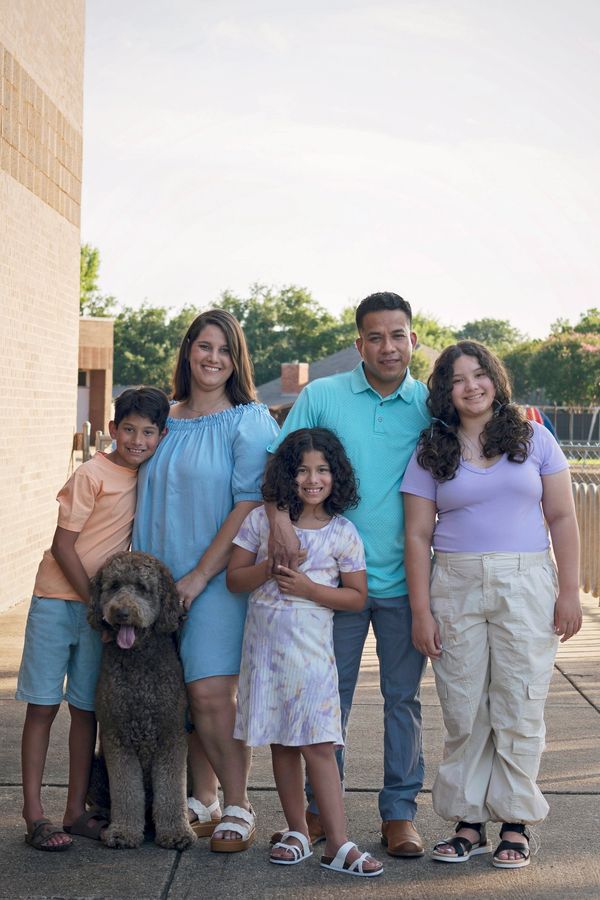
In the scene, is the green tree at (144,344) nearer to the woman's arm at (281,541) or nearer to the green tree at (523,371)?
the green tree at (523,371)

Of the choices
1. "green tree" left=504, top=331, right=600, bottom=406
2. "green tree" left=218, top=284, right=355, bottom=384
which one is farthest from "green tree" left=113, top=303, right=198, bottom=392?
"green tree" left=504, top=331, right=600, bottom=406

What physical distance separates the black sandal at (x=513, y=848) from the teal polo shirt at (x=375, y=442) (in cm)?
100

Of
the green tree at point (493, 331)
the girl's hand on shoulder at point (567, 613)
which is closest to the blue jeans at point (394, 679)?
the girl's hand on shoulder at point (567, 613)

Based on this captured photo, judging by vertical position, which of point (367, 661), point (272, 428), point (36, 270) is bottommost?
point (367, 661)

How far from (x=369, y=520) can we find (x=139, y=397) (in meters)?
1.08

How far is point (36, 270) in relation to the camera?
986 centimetres

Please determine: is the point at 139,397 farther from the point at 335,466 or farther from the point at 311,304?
the point at 311,304

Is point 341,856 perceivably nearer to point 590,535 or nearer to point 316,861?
point 316,861

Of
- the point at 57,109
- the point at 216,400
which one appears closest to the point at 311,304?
the point at 57,109

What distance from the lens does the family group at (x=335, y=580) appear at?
13.5 ft

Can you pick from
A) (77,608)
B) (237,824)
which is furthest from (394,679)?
(77,608)

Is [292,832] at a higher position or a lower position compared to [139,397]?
lower

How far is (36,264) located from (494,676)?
23.1 ft

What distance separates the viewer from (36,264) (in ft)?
32.3
